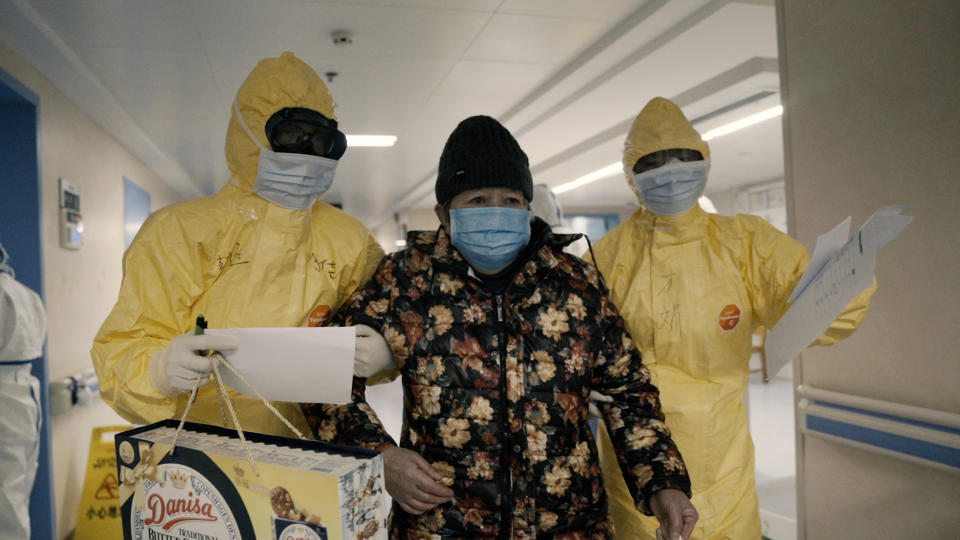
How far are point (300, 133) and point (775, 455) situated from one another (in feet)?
15.4

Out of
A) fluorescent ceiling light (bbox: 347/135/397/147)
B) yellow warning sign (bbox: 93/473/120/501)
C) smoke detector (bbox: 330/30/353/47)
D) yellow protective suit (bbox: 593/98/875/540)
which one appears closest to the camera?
yellow protective suit (bbox: 593/98/875/540)

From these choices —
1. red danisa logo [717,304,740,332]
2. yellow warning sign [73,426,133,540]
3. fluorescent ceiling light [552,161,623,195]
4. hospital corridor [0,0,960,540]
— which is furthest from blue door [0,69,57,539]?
fluorescent ceiling light [552,161,623,195]

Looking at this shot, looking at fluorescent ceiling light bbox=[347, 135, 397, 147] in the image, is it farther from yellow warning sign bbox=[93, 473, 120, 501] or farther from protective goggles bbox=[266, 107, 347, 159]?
protective goggles bbox=[266, 107, 347, 159]

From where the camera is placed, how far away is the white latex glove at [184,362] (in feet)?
3.00

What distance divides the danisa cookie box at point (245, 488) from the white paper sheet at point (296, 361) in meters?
0.09

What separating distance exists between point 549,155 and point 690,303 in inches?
196

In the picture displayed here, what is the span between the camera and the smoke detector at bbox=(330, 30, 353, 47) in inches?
117

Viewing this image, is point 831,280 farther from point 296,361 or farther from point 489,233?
point 296,361

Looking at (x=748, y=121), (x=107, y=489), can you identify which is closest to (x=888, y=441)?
(x=748, y=121)

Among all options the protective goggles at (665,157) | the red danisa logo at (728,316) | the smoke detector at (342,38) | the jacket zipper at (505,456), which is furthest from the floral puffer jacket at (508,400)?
the smoke detector at (342,38)

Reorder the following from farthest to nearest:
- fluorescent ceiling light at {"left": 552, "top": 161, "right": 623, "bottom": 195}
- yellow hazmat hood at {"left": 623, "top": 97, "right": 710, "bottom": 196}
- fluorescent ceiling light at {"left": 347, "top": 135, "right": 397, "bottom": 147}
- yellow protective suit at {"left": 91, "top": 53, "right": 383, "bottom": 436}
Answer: fluorescent ceiling light at {"left": 552, "top": 161, "right": 623, "bottom": 195} → fluorescent ceiling light at {"left": 347, "top": 135, "right": 397, "bottom": 147} → yellow hazmat hood at {"left": 623, "top": 97, "right": 710, "bottom": 196} → yellow protective suit at {"left": 91, "top": 53, "right": 383, "bottom": 436}

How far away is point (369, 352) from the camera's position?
112 cm

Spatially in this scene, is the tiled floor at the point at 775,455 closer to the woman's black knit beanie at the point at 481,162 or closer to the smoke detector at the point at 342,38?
the woman's black knit beanie at the point at 481,162

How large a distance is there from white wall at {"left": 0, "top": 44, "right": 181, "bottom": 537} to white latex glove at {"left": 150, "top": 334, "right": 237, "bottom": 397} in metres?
2.55
